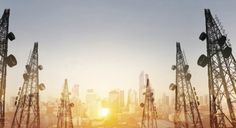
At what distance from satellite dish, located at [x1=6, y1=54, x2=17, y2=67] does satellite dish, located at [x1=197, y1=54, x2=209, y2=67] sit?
24470 millimetres

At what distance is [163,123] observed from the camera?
149 m

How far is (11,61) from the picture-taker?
3438cm

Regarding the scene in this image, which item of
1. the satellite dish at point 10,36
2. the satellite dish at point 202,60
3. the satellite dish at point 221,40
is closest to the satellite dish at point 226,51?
the satellite dish at point 221,40

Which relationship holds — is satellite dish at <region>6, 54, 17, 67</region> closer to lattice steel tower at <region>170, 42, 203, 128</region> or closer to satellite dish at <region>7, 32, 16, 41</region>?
satellite dish at <region>7, 32, 16, 41</region>

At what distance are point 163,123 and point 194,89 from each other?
10854 cm

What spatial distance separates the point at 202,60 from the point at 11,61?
2516 centimetres

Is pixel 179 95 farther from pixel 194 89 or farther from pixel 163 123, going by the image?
pixel 163 123

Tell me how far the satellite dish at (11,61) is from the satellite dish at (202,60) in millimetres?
24470

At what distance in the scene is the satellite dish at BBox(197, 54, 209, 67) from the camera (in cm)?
3356

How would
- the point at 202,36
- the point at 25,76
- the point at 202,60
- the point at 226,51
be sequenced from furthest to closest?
1. the point at 25,76
2. the point at 202,36
3. the point at 202,60
4. the point at 226,51

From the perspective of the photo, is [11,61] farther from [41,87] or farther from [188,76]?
[188,76]

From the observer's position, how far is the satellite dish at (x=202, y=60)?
3356 centimetres

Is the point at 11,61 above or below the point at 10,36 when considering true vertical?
below

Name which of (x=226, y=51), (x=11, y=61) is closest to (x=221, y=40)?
(x=226, y=51)
